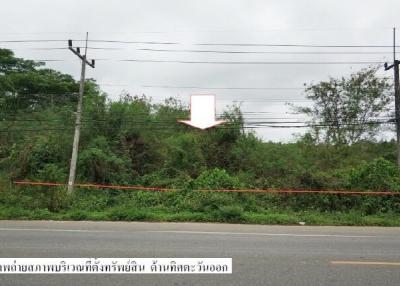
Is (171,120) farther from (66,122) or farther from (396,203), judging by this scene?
(396,203)

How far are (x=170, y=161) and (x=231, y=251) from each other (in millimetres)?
16989

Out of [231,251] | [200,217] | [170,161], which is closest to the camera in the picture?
[231,251]

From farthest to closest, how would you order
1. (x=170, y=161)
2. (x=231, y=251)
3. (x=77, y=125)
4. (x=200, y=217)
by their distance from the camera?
(x=170, y=161) < (x=77, y=125) < (x=200, y=217) < (x=231, y=251)

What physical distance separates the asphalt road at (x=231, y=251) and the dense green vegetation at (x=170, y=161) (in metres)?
4.26

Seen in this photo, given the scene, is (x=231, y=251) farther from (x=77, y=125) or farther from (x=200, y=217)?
(x=77, y=125)

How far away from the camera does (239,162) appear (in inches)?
1028

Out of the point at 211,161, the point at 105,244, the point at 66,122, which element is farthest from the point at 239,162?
the point at 105,244

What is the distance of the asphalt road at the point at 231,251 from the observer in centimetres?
606

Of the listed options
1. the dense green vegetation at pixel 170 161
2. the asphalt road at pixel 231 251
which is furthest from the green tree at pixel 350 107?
the asphalt road at pixel 231 251

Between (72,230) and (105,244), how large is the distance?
10.4 feet

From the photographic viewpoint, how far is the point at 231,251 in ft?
27.9

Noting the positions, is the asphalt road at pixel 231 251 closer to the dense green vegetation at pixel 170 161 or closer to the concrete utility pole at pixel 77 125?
the dense green vegetation at pixel 170 161

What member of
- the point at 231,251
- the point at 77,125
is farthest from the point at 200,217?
the point at 77,125

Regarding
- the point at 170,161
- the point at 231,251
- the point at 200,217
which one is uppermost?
the point at 170,161
